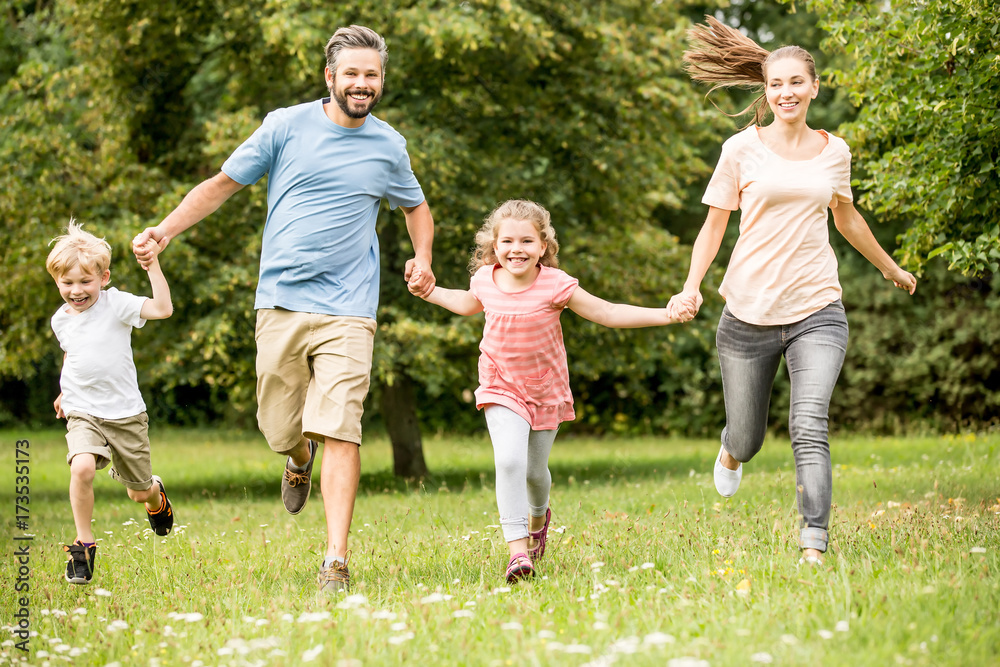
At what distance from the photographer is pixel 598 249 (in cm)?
1123

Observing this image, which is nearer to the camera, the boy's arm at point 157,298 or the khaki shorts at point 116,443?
the boy's arm at point 157,298

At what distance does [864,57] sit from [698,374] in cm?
1178

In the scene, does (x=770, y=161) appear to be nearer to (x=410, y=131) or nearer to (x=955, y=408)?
(x=410, y=131)

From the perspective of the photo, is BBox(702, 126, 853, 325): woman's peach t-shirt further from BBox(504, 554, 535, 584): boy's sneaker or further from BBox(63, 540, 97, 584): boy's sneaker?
BBox(63, 540, 97, 584): boy's sneaker

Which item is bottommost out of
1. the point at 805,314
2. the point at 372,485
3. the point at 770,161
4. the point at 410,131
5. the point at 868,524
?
the point at 372,485

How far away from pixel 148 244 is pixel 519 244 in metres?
1.78

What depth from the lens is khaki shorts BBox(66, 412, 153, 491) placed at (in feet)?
16.8

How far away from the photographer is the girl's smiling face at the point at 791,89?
175 inches

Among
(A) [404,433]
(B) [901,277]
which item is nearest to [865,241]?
(B) [901,277]

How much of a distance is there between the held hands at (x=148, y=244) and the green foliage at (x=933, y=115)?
4.55m

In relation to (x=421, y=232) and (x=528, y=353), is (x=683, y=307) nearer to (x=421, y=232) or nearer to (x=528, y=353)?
(x=528, y=353)

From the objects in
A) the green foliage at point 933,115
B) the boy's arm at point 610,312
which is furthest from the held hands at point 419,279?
the green foliage at point 933,115

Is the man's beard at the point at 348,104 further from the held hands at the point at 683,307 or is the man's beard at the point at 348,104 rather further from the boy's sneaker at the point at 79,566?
the boy's sneaker at the point at 79,566

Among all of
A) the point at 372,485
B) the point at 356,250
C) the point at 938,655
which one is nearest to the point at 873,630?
the point at 938,655
